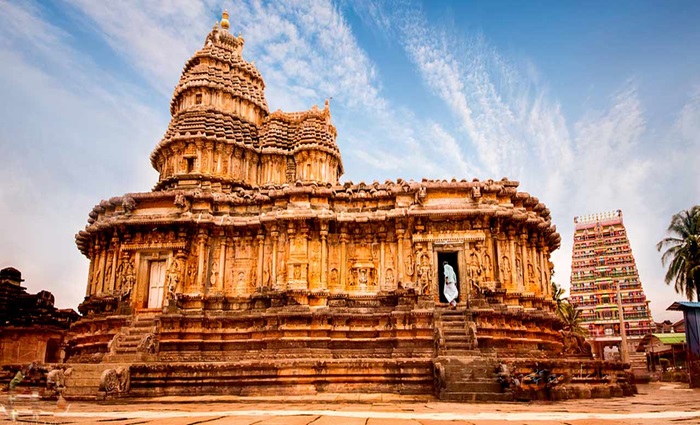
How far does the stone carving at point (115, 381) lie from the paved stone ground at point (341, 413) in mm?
1374

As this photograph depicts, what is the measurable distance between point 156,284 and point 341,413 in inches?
534

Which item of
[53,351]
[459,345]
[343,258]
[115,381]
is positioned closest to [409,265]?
[343,258]

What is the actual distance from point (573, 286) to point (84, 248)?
53940mm

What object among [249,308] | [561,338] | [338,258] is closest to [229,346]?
[249,308]

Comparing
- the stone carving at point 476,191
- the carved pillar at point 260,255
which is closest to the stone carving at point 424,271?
the stone carving at point 476,191

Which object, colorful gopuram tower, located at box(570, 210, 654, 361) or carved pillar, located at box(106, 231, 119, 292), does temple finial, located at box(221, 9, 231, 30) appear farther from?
colorful gopuram tower, located at box(570, 210, 654, 361)

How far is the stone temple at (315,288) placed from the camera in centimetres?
1758

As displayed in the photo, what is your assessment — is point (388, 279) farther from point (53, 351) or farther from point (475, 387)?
point (53, 351)

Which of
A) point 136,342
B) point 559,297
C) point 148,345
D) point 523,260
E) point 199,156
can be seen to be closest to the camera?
point 148,345

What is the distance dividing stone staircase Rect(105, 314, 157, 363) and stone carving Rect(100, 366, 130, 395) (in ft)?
5.58

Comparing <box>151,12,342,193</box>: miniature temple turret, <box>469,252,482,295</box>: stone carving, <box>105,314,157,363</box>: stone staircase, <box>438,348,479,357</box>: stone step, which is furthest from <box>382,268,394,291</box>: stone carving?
<box>105,314,157,363</box>: stone staircase

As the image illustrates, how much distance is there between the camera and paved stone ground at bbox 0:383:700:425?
9.41m

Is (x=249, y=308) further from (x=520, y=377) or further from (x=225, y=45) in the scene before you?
(x=225, y=45)

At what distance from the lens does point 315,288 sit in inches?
834
